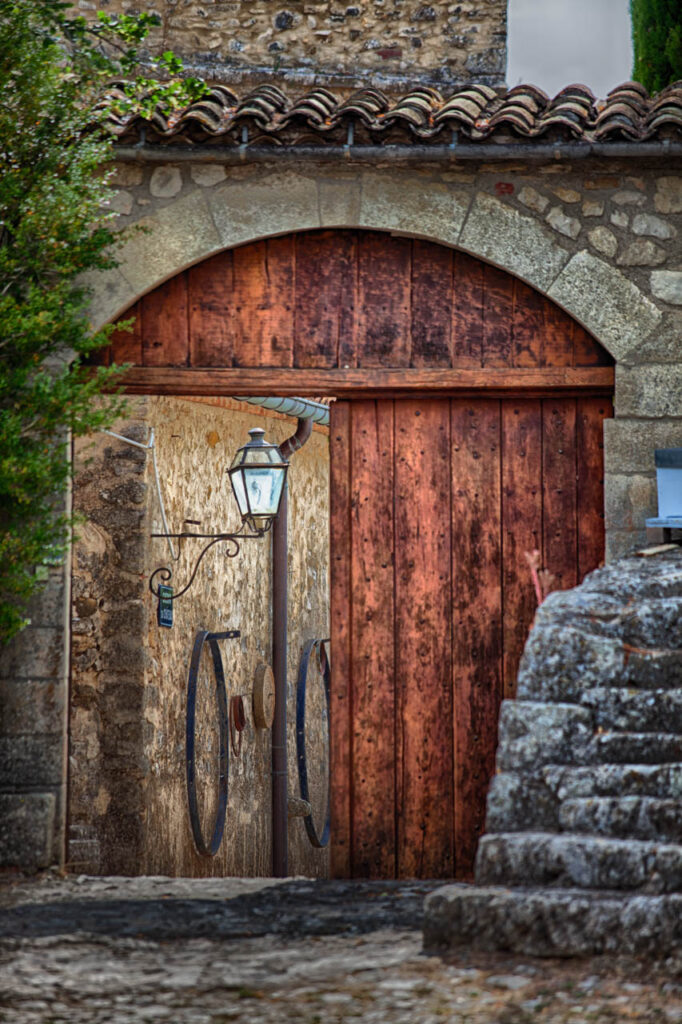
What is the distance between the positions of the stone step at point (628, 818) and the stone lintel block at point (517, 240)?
102 inches

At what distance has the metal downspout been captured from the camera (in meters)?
8.97

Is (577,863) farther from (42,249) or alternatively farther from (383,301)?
(42,249)

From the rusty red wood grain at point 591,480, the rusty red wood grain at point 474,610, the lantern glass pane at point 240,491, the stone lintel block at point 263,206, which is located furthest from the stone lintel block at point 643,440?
the lantern glass pane at point 240,491

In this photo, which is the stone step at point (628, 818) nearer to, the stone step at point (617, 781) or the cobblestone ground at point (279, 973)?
the stone step at point (617, 781)

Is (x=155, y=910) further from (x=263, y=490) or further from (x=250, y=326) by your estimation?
(x=263, y=490)

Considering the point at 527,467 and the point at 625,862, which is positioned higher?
the point at 527,467

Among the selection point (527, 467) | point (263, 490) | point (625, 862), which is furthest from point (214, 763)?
point (625, 862)

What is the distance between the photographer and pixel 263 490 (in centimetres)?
648

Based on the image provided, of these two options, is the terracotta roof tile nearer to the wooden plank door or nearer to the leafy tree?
the leafy tree

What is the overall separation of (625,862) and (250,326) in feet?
9.81

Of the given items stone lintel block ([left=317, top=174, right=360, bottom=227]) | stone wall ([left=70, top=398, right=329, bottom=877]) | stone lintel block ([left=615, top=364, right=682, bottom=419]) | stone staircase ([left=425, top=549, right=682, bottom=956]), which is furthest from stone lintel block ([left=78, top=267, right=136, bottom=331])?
stone staircase ([left=425, top=549, right=682, bottom=956])

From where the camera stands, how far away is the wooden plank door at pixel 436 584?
516 cm

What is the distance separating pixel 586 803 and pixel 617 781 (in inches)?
3.7

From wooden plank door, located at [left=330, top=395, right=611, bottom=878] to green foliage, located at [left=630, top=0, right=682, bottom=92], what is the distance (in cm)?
332
